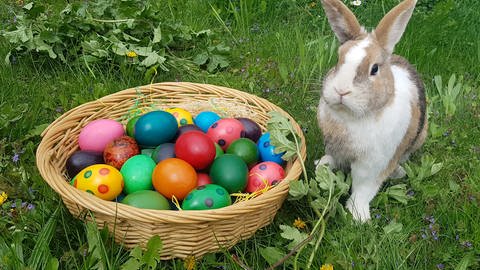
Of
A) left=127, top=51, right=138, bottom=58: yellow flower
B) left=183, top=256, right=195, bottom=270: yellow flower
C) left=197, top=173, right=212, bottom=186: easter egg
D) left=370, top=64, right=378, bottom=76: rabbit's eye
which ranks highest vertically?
left=370, top=64, right=378, bottom=76: rabbit's eye

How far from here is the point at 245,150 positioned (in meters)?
2.62

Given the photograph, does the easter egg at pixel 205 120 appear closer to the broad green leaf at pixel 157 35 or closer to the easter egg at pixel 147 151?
the easter egg at pixel 147 151

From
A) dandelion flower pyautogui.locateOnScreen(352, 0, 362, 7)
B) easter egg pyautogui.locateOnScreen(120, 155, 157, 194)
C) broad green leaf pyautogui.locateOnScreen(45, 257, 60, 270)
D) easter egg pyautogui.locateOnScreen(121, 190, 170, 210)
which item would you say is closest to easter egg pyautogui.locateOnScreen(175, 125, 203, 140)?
easter egg pyautogui.locateOnScreen(120, 155, 157, 194)

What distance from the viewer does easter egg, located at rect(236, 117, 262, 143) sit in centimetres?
283

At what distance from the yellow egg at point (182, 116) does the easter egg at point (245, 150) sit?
35 cm

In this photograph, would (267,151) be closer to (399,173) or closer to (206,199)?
(206,199)

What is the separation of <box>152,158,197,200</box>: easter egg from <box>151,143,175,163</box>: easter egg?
0.59 feet

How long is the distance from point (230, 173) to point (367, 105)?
2.11 feet

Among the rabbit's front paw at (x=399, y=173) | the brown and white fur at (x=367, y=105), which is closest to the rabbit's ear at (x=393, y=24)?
the brown and white fur at (x=367, y=105)

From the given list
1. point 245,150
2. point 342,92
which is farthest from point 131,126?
point 342,92

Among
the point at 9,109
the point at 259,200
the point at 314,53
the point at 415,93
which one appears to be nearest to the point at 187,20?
the point at 314,53

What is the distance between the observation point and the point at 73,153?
263 cm

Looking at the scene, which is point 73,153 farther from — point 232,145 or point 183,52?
point 183,52

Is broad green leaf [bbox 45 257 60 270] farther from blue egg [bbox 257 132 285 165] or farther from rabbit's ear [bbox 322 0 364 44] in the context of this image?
rabbit's ear [bbox 322 0 364 44]
